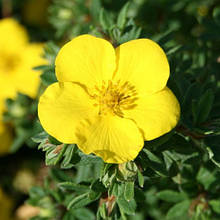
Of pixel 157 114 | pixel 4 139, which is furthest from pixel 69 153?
pixel 4 139

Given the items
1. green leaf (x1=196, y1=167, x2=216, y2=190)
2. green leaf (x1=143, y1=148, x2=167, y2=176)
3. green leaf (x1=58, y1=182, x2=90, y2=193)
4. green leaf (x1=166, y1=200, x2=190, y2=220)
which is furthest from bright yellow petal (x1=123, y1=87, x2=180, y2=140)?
green leaf (x1=166, y1=200, x2=190, y2=220)

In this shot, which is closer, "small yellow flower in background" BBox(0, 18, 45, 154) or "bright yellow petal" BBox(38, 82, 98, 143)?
"bright yellow petal" BBox(38, 82, 98, 143)

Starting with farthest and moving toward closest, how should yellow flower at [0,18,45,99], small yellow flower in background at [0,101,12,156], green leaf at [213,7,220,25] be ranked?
yellow flower at [0,18,45,99] → small yellow flower in background at [0,101,12,156] → green leaf at [213,7,220,25]

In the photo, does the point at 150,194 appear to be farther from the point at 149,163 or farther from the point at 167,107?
the point at 167,107

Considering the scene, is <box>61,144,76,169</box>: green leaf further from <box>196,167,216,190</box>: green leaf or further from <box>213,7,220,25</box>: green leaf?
<box>213,7,220,25</box>: green leaf

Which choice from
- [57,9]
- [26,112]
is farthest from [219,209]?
[57,9]

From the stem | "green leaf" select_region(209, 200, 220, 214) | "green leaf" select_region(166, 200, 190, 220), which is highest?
the stem

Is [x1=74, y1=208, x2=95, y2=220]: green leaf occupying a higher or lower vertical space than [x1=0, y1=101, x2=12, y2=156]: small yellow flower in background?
higher

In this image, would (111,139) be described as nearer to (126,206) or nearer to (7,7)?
(126,206)
